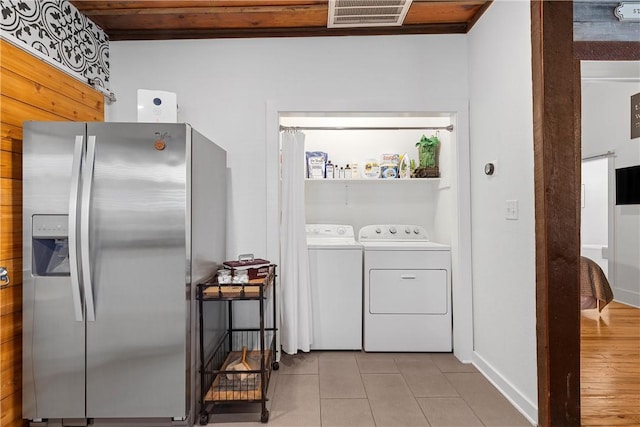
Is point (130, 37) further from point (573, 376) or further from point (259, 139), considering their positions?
point (573, 376)

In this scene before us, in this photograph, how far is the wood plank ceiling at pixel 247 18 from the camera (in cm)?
251

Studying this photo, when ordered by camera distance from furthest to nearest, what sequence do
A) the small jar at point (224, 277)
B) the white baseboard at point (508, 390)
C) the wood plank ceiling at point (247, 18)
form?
the wood plank ceiling at point (247, 18) → the small jar at point (224, 277) → the white baseboard at point (508, 390)

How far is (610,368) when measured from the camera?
2488 millimetres

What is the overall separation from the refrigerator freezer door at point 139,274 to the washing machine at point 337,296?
1.28 m

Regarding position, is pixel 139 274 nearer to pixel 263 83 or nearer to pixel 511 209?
pixel 263 83

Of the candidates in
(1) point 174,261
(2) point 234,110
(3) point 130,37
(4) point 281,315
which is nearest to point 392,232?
(4) point 281,315

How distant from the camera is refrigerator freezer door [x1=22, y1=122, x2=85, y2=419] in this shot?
188 cm

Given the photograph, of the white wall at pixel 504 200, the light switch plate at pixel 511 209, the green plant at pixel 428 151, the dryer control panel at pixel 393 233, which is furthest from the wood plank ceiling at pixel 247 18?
the dryer control panel at pixel 393 233

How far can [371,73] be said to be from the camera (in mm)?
2850

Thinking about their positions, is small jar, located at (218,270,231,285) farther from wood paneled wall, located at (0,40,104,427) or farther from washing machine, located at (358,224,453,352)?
washing machine, located at (358,224,453,352)

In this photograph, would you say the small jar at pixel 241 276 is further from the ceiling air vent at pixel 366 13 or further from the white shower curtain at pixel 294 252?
the ceiling air vent at pixel 366 13

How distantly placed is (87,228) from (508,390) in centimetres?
260

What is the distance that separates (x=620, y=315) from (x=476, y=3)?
3249 mm

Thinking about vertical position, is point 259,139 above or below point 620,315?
above
